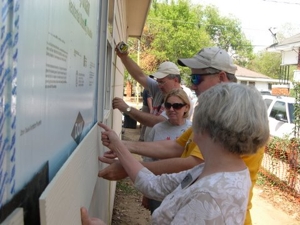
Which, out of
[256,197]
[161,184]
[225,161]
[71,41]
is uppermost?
[71,41]

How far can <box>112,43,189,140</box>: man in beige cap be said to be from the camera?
12.3ft

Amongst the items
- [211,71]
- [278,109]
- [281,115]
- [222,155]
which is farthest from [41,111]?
[278,109]

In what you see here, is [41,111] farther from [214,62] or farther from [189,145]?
[214,62]

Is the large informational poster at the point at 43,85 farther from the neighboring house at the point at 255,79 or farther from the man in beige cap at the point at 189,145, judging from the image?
the neighboring house at the point at 255,79

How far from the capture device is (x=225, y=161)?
5.04 feet

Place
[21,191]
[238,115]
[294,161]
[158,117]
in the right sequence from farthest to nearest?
1. [294,161]
2. [158,117]
3. [238,115]
4. [21,191]

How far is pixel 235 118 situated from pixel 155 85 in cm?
305

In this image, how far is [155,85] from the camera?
177 inches

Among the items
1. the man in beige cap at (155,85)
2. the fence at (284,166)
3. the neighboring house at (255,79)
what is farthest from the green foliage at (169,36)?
the man in beige cap at (155,85)

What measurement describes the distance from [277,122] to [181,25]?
28954mm

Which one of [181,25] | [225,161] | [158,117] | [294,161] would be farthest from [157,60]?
[225,161]

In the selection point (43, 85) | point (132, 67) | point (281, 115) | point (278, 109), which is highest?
point (132, 67)

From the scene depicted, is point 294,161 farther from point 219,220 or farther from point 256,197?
point 219,220

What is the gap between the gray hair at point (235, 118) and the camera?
1.48 m
